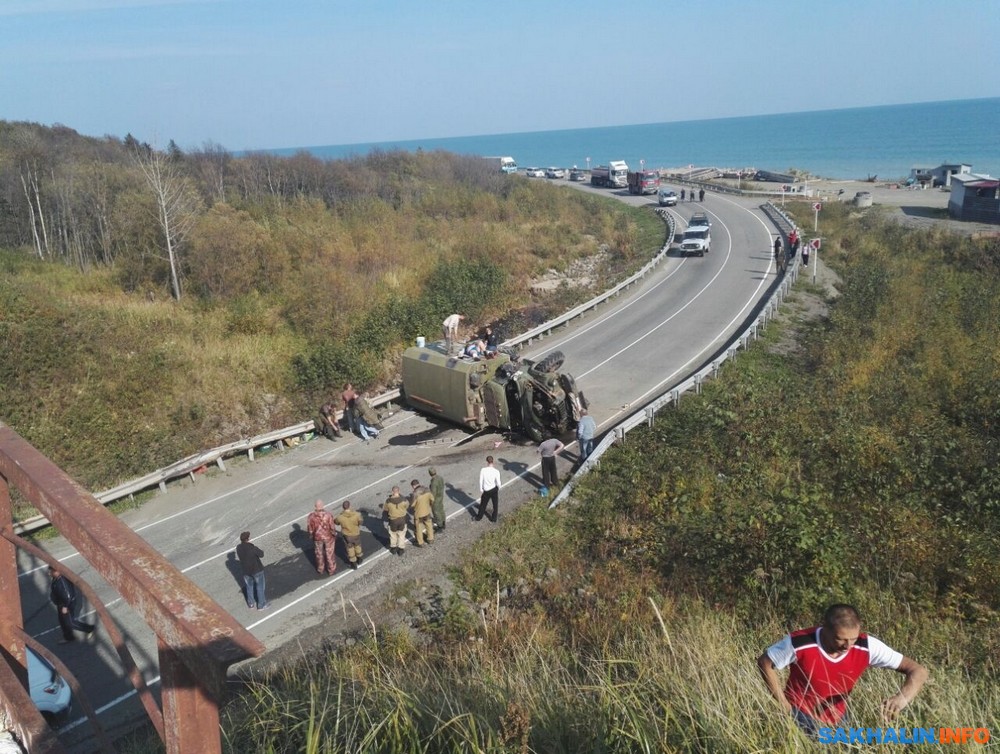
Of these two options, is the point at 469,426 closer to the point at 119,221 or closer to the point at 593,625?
the point at 593,625

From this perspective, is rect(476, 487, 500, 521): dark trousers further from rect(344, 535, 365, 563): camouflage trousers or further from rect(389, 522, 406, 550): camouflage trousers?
rect(344, 535, 365, 563): camouflage trousers

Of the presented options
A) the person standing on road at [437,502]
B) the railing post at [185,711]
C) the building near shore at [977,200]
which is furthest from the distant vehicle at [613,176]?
the railing post at [185,711]

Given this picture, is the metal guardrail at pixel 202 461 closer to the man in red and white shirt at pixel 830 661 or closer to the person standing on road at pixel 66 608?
the person standing on road at pixel 66 608

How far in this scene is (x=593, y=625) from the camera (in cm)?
817

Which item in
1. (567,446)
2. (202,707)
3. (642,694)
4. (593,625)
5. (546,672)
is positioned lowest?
(567,446)

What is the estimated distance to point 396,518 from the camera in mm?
12656

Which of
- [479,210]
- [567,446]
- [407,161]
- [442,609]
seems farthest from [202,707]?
[407,161]

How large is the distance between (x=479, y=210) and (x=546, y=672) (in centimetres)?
4509

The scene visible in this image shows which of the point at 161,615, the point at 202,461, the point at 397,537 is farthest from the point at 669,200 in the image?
the point at 161,615

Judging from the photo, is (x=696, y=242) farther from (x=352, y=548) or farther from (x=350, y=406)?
→ (x=352, y=548)

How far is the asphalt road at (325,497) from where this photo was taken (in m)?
11.1

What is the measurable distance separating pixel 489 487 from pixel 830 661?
30.3ft

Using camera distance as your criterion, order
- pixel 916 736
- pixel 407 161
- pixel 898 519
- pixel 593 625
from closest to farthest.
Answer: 1. pixel 916 736
2. pixel 593 625
3. pixel 898 519
4. pixel 407 161

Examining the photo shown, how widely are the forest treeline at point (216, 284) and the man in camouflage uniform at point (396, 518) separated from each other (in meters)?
7.33
